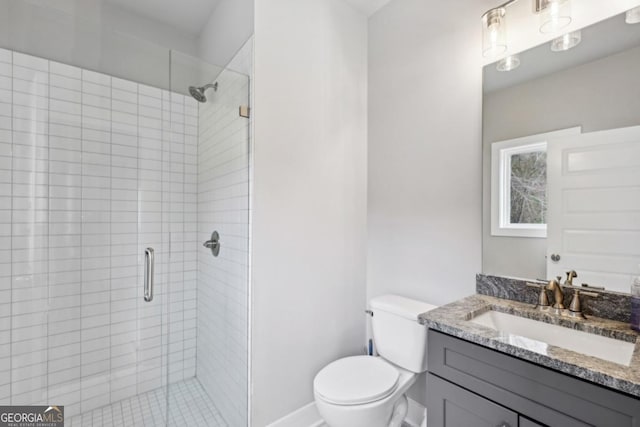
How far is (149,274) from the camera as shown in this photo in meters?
1.84

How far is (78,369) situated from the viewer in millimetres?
1746

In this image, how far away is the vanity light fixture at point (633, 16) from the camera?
1052mm

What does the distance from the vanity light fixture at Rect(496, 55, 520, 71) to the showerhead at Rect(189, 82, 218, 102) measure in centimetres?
160

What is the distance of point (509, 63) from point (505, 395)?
1416 millimetres

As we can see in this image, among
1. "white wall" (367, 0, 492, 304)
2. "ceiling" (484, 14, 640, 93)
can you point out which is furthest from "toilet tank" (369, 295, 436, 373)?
"ceiling" (484, 14, 640, 93)

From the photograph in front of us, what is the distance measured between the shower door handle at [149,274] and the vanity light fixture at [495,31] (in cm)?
222

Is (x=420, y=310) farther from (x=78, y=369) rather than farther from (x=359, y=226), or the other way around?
(x=78, y=369)

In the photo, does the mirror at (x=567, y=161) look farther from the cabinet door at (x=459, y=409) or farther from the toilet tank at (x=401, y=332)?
the cabinet door at (x=459, y=409)

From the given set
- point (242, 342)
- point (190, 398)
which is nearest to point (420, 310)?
point (242, 342)

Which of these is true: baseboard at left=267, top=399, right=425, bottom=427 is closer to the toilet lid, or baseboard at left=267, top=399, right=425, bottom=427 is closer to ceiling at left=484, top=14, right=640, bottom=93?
the toilet lid

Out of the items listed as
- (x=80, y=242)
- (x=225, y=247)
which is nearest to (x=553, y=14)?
(x=225, y=247)

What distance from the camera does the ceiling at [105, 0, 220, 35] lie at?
203cm

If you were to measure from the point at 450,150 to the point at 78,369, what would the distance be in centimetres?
256

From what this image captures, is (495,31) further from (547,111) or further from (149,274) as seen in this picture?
(149,274)
